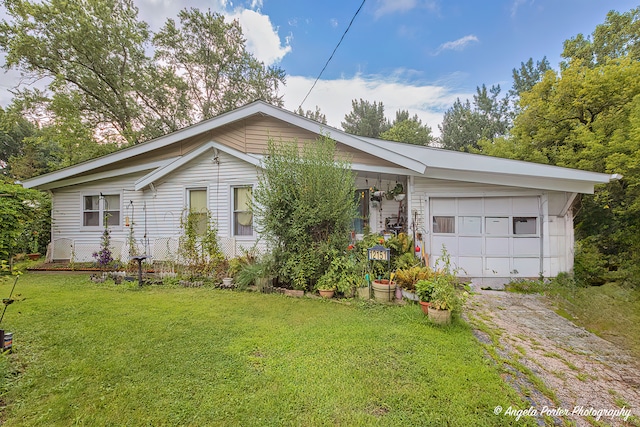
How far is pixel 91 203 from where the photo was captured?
9344 mm

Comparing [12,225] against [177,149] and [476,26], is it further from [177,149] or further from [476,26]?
[476,26]

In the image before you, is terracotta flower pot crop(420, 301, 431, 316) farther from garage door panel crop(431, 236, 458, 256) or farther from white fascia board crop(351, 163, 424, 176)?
white fascia board crop(351, 163, 424, 176)

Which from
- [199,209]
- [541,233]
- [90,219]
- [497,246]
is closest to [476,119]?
[541,233]

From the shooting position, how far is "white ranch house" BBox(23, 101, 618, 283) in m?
6.06

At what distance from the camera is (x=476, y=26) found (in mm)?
9383

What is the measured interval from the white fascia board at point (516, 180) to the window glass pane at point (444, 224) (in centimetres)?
98

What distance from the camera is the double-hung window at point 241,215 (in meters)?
7.83

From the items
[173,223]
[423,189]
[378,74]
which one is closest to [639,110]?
[423,189]

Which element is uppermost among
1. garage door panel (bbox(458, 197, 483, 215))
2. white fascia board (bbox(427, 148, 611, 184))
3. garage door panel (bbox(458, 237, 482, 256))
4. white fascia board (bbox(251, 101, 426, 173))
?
white fascia board (bbox(251, 101, 426, 173))

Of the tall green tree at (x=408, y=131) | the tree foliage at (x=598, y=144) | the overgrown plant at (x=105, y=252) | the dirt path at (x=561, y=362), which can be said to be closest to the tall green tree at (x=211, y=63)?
the tall green tree at (x=408, y=131)

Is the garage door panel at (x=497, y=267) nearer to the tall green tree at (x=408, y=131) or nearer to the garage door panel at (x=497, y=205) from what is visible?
the garage door panel at (x=497, y=205)

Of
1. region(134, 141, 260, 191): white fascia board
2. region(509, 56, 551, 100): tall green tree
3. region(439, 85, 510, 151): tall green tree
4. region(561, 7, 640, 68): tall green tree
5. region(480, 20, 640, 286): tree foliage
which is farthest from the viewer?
region(439, 85, 510, 151): tall green tree

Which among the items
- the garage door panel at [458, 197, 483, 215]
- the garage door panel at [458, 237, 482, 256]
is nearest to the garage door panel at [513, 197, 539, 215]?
the garage door panel at [458, 197, 483, 215]

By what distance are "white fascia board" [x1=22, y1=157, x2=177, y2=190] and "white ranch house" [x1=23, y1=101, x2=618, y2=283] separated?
0.12ft
